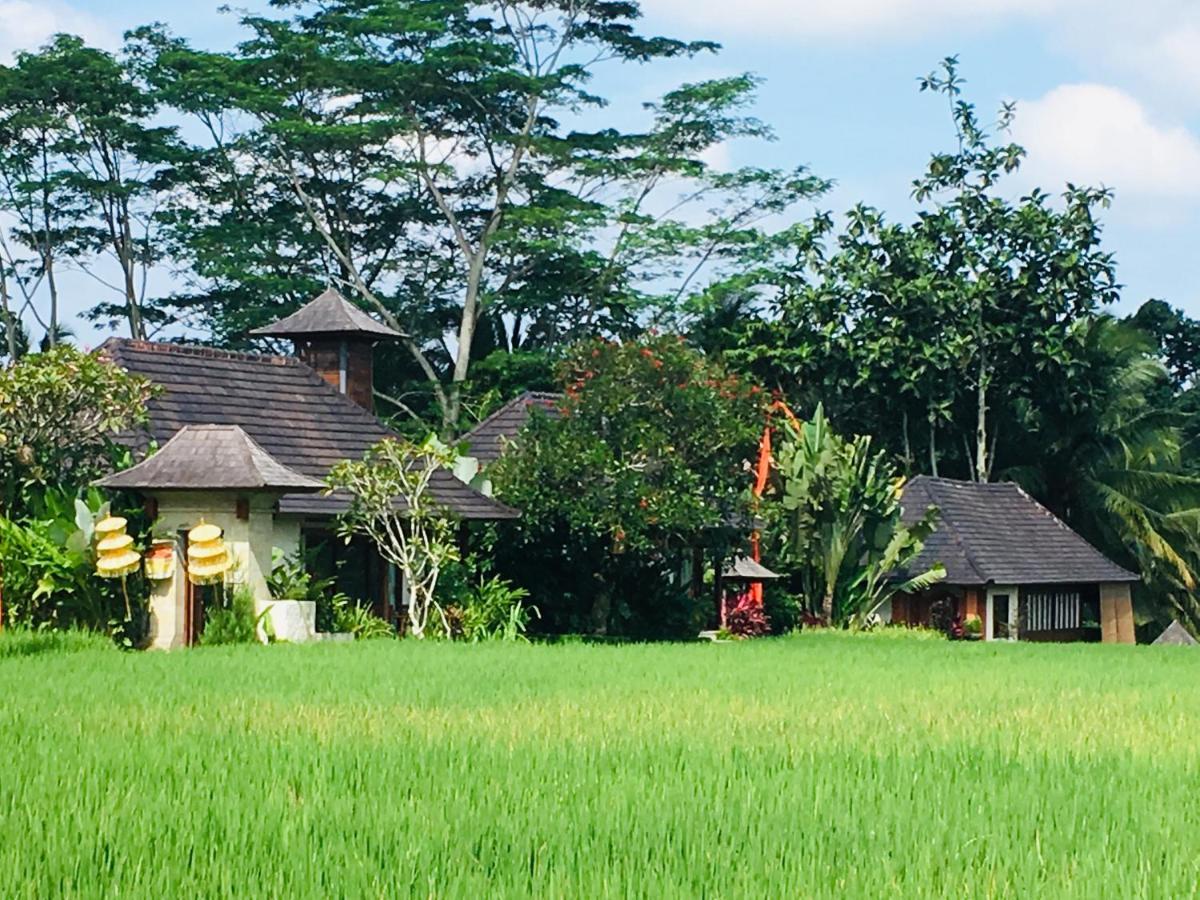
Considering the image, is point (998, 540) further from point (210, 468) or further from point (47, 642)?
point (47, 642)

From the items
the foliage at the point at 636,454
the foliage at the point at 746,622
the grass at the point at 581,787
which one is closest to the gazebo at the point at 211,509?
the foliage at the point at 636,454

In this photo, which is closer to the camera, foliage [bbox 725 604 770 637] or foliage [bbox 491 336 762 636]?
foliage [bbox 491 336 762 636]

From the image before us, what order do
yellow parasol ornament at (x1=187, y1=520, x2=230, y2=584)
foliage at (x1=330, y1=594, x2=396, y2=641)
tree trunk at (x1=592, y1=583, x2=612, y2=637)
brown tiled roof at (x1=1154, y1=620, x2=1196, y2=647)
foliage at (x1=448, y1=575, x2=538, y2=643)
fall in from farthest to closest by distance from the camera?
brown tiled roof at (x1=1154, y1=620, x2=1196, y2=647) → tree trunk at (x1=592, y1=583, x2=612, y2=637) → foliage at (x1=448, y1=575, x2=538, y2=643) → foliage at (x1=330, y1=594, x2=396, y2=641) → yellow parasol ornament at (x1=187, y1=520, x2=230, y2=584)

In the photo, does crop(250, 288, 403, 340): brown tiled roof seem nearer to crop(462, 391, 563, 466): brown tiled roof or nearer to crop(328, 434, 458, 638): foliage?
crop(462, 391, 563, 466): brown tiled roof

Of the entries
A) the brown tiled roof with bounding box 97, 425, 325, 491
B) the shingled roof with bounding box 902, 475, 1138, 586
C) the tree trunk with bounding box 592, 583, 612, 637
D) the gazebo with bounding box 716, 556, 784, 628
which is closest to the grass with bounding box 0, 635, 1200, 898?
the brown tiled roof with bounding box 97, 425, 325, 491

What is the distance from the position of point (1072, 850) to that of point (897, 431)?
34.3m

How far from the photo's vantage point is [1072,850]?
7.34 metres

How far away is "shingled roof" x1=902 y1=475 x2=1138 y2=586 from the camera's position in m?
35.0

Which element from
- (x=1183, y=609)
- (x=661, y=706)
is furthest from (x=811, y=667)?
→ (x=1183, y=609)

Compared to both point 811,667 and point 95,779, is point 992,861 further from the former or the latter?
point 811,667

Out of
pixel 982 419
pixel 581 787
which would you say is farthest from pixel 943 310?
pixel 581 787

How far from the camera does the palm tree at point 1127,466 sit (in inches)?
1489

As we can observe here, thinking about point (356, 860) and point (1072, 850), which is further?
A: point (1072, 850)

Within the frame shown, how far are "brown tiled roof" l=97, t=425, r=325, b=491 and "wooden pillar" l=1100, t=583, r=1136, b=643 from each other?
2129 centimetres
